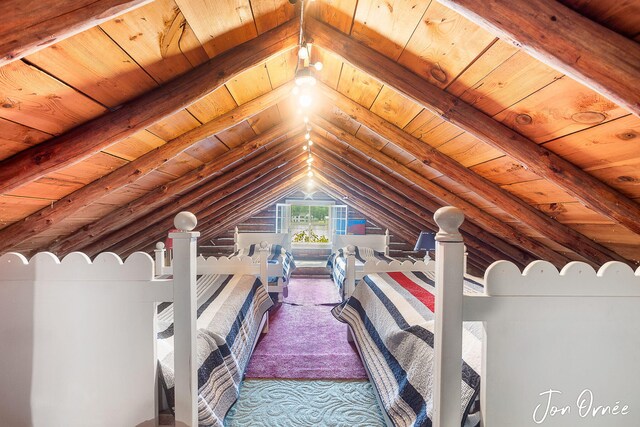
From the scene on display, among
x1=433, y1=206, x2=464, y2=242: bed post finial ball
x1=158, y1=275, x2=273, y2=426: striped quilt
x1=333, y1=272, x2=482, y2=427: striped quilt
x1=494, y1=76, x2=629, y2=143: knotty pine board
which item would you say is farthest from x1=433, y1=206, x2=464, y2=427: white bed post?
x1=158, y1=275, x2=273, y2=426: striped quilt

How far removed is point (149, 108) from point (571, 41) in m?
1.57

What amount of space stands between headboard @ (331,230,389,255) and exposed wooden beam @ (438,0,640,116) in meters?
5.72

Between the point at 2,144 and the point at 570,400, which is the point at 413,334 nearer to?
the point at 570,400

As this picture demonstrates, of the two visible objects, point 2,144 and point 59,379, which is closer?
point 59,379

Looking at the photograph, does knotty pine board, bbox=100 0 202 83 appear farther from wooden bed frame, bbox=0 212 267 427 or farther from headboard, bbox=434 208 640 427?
headboard, bbox=434 208 640 427

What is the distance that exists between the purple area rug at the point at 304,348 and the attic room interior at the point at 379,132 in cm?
14

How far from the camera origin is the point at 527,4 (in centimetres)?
89

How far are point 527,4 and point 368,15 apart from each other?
588 mm

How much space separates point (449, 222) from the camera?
1019 millimetres

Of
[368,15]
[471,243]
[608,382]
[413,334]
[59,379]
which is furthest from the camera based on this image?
[471,243]

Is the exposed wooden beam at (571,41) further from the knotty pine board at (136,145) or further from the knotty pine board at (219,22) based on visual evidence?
the knotty pine board at (136,145)

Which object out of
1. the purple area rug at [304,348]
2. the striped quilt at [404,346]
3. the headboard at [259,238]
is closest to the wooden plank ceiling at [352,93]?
the striped quilt at [404,346]

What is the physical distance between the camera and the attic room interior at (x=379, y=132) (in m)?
1.03

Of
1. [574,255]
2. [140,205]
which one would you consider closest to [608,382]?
[574,255]
